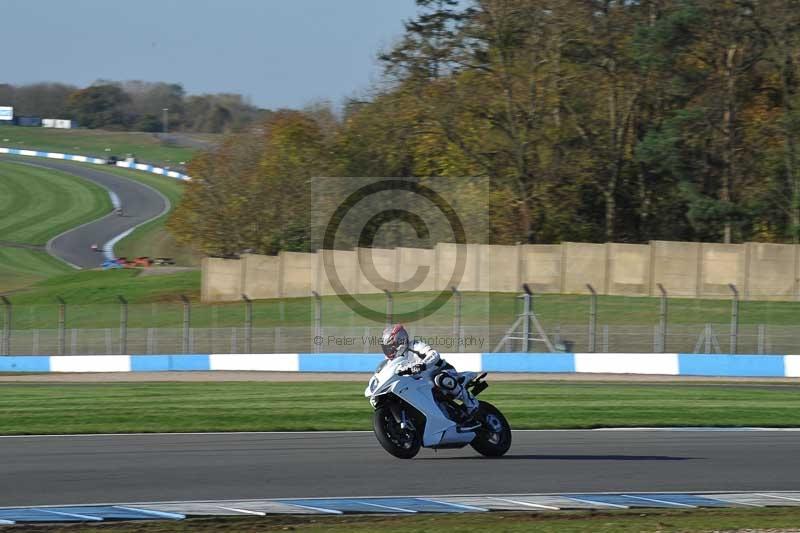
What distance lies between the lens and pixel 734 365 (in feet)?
97.5

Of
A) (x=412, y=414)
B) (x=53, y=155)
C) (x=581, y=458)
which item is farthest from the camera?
(x=53, y=155)

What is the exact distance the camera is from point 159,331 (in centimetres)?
3512

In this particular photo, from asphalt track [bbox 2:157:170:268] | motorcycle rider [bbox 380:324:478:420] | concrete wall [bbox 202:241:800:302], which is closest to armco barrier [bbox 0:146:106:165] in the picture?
asphalt track [bbox 2:157:170:268]

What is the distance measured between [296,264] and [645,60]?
1635cm

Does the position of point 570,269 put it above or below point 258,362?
above

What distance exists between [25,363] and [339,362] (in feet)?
34.5

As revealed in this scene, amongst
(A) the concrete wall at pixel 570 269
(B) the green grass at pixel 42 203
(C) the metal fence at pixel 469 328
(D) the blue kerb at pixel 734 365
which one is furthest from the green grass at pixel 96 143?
(D) the blue kerb at pixel 734 365

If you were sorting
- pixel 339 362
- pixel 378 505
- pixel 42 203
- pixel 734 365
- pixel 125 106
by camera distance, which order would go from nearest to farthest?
pixel 378 505, pixel 734 365, pixel 339 362, pixel 42 203, pixel 125 106

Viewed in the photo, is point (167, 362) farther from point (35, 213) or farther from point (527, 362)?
point (35, 213)

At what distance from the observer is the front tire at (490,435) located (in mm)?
12891

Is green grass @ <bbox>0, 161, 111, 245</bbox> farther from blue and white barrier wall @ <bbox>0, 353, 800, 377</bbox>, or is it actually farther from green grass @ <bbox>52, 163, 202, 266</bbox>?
blue and white barrier wall @ <bbox>0, 353, 800, 377</bbox>

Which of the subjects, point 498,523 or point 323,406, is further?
point 323,406

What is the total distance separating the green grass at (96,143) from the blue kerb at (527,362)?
10050 centimetres

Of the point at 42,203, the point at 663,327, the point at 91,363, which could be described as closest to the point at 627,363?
the point at 663,327
